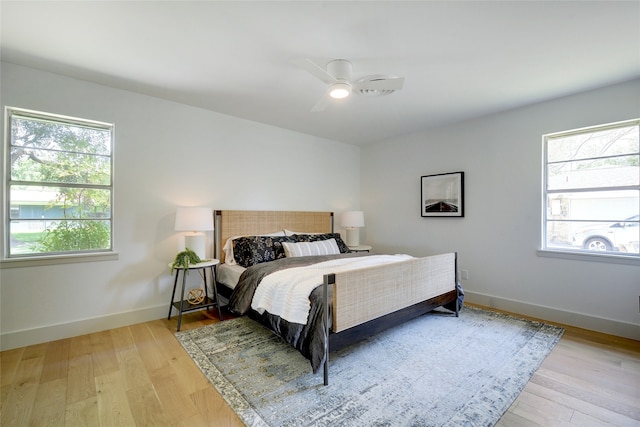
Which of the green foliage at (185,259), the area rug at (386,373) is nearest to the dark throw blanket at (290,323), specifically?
the area rug at (386,373)

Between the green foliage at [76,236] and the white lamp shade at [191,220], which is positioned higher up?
the white lamp shade at [191,220]

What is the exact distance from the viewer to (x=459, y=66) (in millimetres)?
2486

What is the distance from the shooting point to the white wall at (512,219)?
290 cm

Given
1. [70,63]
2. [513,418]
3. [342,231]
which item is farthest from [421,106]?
[70,63]

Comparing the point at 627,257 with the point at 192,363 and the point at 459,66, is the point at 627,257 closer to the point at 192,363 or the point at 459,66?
the point at 459,66

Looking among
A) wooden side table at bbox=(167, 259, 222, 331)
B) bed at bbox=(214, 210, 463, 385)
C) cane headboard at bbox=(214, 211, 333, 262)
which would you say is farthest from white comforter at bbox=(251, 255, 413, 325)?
cane headboard at bbox=(214, 211, 333, 262)

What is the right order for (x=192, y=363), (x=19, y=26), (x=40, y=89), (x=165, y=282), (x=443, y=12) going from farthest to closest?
(x=165, y=282)
(x=40, y=89)
(x=192, y=363)
(x=19, y=26)
(x=443, y=12)

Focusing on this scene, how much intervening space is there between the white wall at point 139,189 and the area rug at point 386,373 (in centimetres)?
102

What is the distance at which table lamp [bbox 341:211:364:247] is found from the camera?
4777mm

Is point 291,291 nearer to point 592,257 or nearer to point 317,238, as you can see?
point 317,238

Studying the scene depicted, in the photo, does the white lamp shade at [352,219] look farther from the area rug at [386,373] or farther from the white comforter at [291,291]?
the area rug at [386,373]

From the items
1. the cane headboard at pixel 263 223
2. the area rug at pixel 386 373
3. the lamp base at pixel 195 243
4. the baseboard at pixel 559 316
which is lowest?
the area rug at pixel 386 373

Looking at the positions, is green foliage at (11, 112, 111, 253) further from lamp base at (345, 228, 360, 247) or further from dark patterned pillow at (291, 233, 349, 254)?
lamp base at (345, 228, 360, 247)

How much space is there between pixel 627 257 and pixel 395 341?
2481 millimetres
